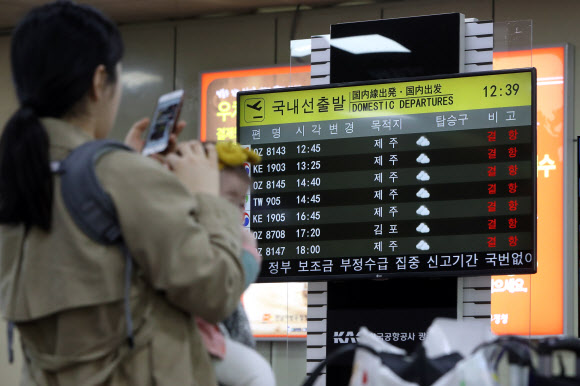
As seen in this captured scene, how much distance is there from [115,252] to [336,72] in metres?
2.35

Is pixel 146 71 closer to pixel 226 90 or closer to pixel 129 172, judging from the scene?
pixel 226 90

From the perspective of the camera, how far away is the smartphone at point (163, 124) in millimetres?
1704

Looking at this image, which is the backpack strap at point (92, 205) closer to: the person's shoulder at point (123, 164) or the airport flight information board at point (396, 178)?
the person's shoulder at point (123, 164)

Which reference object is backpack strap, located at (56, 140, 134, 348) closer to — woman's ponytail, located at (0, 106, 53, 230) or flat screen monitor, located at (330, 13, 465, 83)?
woman's ponytail, located at (0, 106, 53, 230)

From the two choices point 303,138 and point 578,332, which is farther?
point 578,332

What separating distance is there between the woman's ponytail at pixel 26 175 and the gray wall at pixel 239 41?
4314mm

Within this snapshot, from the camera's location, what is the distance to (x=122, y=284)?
1418 millimetres

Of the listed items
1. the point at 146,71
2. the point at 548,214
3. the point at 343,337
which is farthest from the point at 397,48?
the point at 146,71

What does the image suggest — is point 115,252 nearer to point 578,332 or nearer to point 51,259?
point 51,259

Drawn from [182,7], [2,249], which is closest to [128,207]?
[2,249]

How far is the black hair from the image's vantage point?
1.44m

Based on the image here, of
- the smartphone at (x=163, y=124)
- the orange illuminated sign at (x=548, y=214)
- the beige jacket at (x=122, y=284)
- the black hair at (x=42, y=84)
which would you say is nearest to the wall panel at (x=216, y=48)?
the orange illuminated sign at (x=548, y=214)

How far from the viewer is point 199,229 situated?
55.9 inches

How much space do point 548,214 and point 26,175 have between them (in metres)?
4.39
